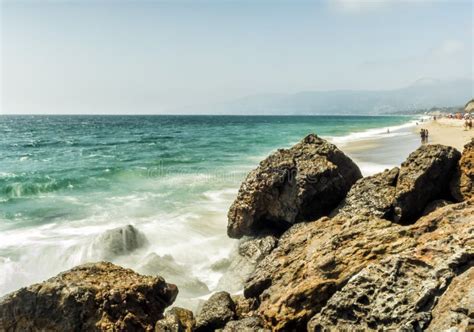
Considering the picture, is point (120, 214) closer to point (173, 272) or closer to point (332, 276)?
point (173, 272)

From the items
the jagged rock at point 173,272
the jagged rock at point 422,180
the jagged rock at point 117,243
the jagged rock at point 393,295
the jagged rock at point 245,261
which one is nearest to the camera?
the jagged rock at point 393,295

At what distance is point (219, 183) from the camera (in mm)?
26406

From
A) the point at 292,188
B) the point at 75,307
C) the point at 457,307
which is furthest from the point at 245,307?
the point at 292,188

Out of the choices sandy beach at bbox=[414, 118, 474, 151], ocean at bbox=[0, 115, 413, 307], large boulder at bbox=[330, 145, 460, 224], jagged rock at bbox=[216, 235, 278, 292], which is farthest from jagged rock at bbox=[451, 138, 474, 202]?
sandy beach at bbox=[414, 118, 474, 151]

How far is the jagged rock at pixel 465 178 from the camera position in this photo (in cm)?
1025

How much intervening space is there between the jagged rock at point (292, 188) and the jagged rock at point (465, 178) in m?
3.07

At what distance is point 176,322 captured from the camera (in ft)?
23.4

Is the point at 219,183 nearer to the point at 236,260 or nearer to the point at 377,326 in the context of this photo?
the point at 236,260

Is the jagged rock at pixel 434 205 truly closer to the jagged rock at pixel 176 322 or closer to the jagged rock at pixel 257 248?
the jagged rock at pixel 257 248

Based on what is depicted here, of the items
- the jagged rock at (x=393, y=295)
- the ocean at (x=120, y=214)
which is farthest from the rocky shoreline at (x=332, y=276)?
the ocean at (x=120, y=214)

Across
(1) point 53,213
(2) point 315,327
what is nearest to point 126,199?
(1) point 53,213

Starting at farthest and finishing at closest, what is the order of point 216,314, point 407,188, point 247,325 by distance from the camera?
point 407,188
point 216,314
point 247,325

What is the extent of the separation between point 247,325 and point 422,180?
637cm

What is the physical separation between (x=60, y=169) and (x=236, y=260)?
29.9 m
